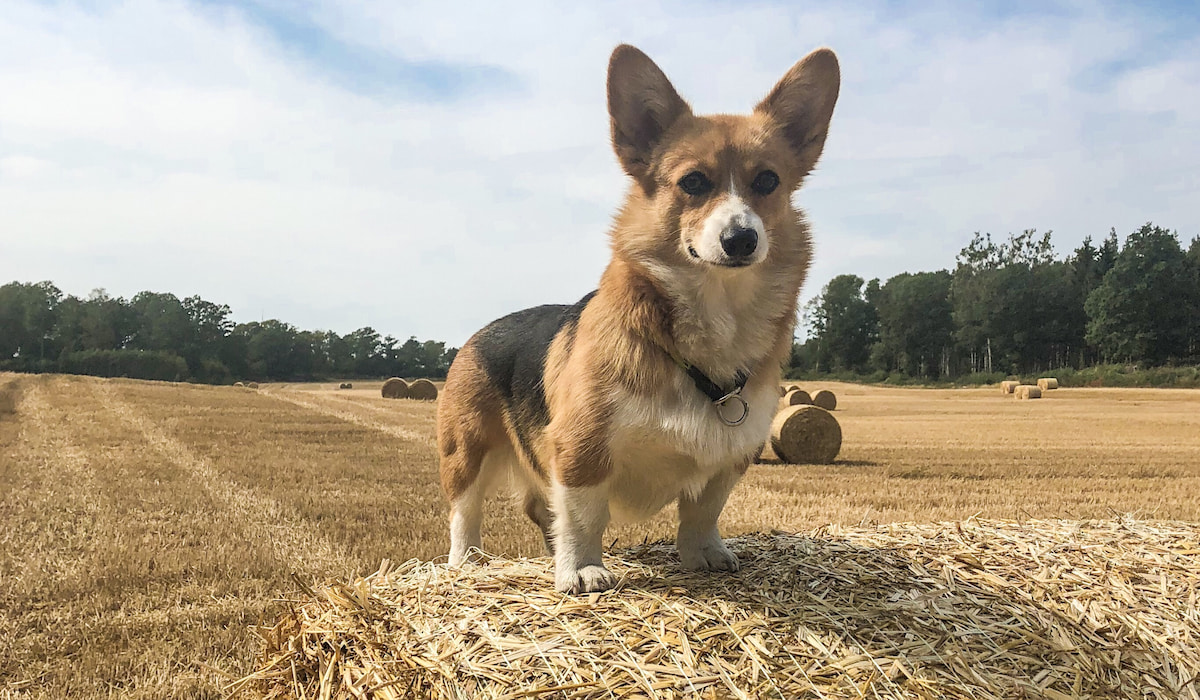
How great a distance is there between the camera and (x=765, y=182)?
2.92 metres

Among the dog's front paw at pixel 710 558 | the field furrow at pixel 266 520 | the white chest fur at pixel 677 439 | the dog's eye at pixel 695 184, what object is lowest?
the field furrow at pixel 266 520

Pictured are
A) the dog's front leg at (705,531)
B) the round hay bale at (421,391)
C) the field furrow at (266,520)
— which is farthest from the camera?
the round hay bale at (421,391)

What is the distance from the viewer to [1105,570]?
3650mm

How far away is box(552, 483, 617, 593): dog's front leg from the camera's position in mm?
3033

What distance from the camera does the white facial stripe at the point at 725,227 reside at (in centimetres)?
266

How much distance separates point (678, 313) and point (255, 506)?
5.62 m

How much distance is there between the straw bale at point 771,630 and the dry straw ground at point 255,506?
0.23m

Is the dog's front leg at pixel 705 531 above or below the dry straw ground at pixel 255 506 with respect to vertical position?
above

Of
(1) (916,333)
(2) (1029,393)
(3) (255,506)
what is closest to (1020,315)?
(1) (916,333)

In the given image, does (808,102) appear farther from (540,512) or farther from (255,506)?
(255,506)

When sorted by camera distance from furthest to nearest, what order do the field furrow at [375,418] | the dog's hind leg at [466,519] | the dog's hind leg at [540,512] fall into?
the field furrow at [375,418] → the dog's hind leg at [540,512] → the dog's hind leg at [466,519]

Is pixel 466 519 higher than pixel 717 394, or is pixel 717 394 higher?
pixel 717 394

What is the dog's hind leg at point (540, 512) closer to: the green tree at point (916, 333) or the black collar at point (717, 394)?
the black collar at point (717, 394)

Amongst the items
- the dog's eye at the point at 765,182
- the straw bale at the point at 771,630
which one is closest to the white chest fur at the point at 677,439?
the straw bale at the point at 771,630
